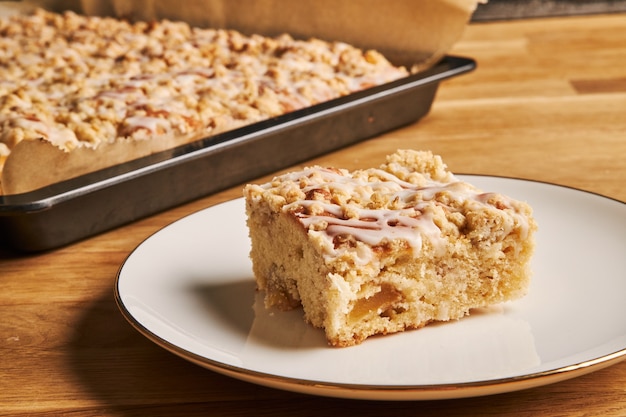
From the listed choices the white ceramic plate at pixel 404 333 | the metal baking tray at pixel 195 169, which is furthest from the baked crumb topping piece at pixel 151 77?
the white ceramic plate at pixel 404 333

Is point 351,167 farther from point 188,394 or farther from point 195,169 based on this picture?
point 188,394

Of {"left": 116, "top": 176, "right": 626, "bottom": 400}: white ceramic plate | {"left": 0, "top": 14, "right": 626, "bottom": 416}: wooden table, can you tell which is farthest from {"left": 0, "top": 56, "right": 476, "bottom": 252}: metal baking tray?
{"left": 116, "top": 176, "right": 626, "bottom": 400}: white ceramic plate

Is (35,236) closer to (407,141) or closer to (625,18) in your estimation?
(407,141)

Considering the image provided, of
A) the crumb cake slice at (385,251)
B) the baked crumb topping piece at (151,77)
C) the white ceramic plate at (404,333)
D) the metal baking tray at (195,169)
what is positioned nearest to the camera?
the white ceramic plate at (404,333)

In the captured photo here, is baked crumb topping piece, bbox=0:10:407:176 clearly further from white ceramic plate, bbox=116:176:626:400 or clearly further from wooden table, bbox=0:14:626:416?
white ceramic plate, bbox=116:176:626:400

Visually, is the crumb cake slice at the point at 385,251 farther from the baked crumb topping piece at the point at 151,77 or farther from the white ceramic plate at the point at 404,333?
the baked crumb topping piece at the point at 151,77

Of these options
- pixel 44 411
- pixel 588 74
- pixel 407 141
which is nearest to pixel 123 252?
pixel 44 411

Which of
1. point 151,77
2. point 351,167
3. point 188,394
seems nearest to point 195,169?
point 351,167

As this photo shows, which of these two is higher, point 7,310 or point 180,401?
point 180,401
